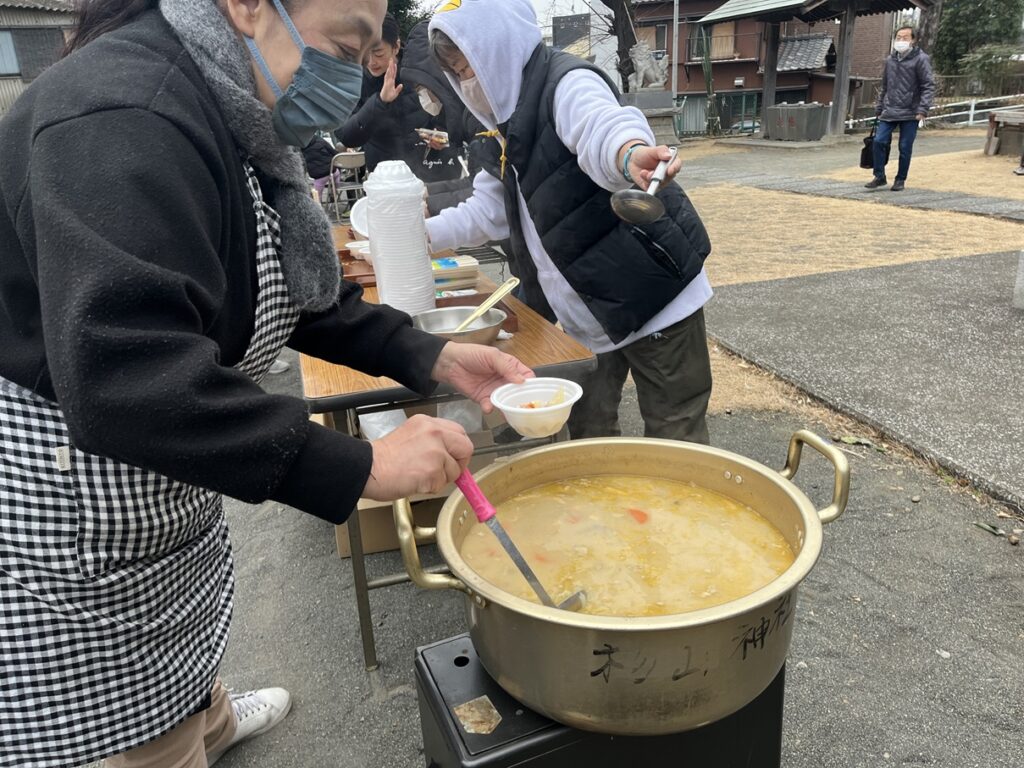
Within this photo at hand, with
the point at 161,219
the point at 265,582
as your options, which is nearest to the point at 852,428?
the point at 265,582

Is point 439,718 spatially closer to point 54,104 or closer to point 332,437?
point 332,437

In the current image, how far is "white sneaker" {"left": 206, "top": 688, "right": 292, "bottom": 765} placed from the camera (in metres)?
2.01

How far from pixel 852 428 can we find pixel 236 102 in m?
3.32

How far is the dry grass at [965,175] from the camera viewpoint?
981 cm

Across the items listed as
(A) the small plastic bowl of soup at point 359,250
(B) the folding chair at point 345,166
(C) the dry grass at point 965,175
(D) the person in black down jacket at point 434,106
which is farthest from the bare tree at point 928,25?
(A) the small plastic bowl of soup at point 359,250

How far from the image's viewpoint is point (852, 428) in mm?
3566

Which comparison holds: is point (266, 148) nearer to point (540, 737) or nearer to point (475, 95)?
point (540, 737)

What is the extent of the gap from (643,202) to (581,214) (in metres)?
0.43

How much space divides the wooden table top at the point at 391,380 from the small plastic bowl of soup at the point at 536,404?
1.48 feet

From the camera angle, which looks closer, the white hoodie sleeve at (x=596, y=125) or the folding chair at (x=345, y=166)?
the white hoodie sleeve at (x=596, y=125)

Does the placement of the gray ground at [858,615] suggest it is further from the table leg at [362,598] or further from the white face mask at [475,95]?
the white face mask at [475,95]

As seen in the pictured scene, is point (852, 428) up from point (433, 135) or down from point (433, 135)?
down

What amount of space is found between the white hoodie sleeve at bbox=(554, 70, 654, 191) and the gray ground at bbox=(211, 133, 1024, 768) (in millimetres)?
1553

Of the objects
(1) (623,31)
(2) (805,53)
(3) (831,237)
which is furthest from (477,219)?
(2) (805,53)
